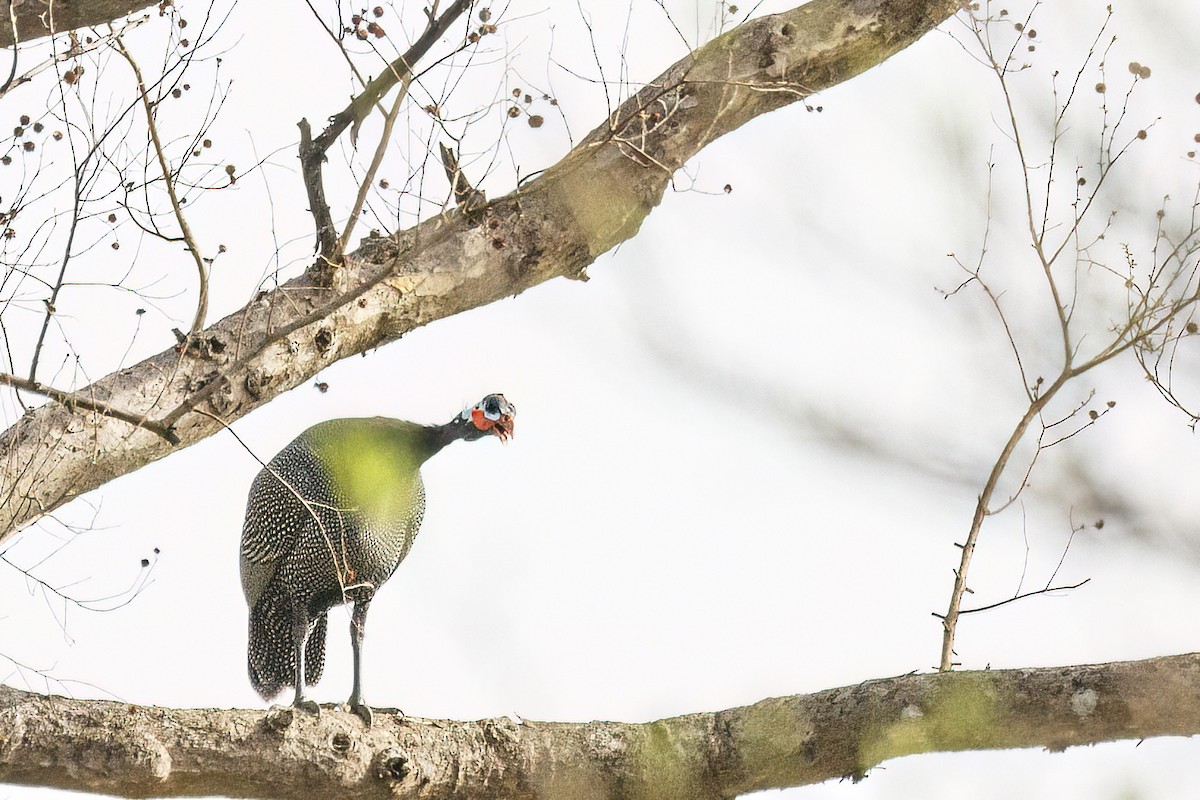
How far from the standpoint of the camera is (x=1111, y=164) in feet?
5.74

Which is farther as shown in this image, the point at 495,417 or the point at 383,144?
the point at 495,417

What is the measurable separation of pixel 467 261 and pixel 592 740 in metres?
1.83

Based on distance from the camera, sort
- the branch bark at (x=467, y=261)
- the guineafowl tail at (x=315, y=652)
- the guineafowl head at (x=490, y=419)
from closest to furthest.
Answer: the branch bark at (x=467, y=261) < the guineafowl head at (x=490, y=419) < the guineafowl tail at (x=315, y=652)

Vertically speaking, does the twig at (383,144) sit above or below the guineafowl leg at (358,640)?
above

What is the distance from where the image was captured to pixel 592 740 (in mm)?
3908

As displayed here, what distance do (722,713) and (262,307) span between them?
204cm

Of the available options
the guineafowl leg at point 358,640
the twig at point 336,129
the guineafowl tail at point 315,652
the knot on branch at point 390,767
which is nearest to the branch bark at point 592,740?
the knot on branch at point 390,767

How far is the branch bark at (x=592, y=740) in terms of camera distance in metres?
3.39

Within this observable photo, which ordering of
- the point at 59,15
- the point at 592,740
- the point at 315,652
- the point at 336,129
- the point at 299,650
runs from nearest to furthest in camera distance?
the point at 592,740, the point at 59,15, the point at 336,129, the point at 299,650, the point at 315,652

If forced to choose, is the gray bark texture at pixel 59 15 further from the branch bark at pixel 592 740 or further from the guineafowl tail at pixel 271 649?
the guineafowl tail at pixel 271 649

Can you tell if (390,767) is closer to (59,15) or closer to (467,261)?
(467,261)

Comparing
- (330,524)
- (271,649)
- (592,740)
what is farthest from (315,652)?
(592,740)

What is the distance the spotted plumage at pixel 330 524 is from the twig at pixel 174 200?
1.23 m

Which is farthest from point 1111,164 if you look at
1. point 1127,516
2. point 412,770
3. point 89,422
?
point 89,422
